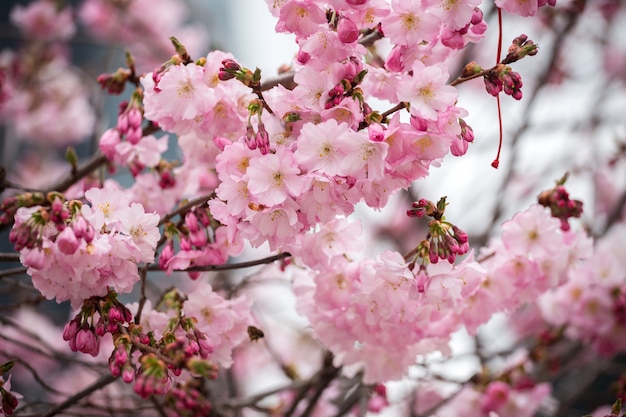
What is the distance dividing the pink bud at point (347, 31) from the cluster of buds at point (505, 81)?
24 cm

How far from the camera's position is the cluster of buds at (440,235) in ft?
3.40

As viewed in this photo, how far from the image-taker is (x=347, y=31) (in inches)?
37.4

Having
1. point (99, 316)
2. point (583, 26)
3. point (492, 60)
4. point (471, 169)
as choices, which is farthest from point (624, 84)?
point (99, 316)

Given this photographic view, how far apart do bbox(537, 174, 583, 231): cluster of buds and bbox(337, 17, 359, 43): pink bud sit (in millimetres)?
601

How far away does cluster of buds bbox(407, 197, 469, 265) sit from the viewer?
3.40 feet

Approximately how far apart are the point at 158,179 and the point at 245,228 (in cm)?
47

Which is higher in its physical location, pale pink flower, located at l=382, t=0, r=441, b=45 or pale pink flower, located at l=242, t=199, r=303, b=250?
pale pink flower, located at l=382, t=0, r=441, b=45

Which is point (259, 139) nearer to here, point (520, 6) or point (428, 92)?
point (428, 92)

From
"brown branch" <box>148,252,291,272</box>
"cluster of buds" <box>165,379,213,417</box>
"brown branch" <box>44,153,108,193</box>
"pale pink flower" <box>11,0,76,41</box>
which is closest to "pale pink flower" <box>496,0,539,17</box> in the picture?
"brown branch" <box>148,252,291,272</box>

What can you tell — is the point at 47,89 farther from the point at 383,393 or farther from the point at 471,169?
the point at 383,393

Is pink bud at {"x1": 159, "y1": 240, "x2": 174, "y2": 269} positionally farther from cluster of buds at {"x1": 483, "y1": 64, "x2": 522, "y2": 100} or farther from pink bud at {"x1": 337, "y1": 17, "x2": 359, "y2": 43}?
cluster of buds at {"x1": 483, "y1": 64, "x2": 522, "y2": 100}

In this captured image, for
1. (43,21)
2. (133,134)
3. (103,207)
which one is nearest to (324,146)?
(103,207)

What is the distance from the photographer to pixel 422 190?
244cm

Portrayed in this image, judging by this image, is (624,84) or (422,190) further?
(624,84)
